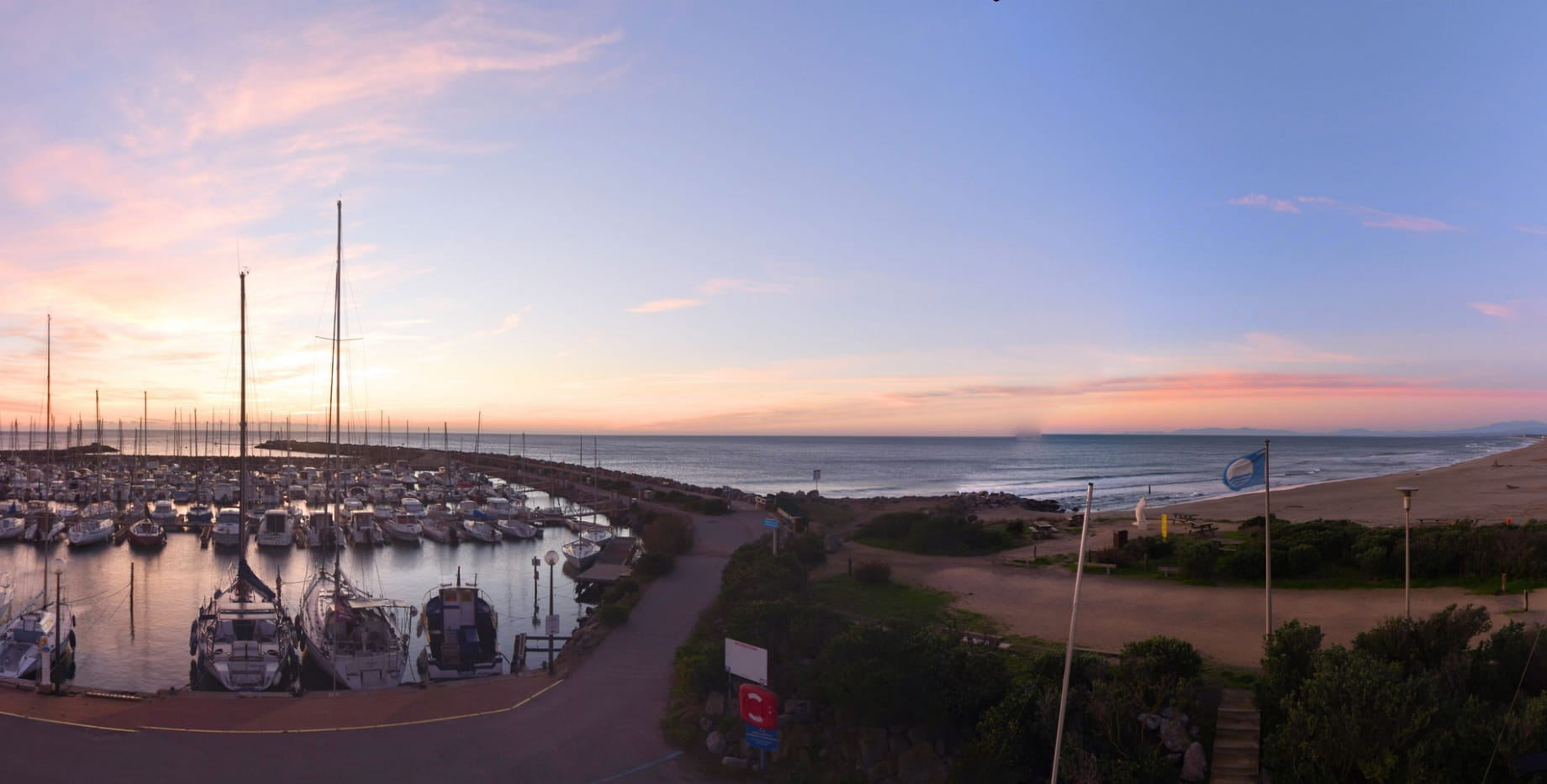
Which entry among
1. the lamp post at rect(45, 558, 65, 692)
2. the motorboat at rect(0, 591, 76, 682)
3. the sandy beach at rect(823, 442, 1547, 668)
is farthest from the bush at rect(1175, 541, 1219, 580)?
the motorboat at rect(0, 591, 76, 682)

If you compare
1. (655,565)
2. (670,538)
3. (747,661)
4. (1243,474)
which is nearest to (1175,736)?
(1243,474)

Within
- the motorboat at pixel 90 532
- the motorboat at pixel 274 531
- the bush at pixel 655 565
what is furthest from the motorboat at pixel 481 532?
the bush at pixel 655 565

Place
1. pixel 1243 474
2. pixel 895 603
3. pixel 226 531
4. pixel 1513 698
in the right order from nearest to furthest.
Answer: pixel 1513 698
pixel 1243 474
pixel 895 603
pixel 226 531

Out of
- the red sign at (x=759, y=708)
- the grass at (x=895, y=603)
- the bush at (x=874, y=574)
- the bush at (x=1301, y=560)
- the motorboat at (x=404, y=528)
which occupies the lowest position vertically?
the motorboat at (x=404, y=528)

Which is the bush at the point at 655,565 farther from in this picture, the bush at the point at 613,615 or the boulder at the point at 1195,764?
the boulder at the point at 1195,764

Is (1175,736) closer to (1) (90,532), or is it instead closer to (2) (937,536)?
(2) (937,536)

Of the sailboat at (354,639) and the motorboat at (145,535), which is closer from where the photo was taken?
the sailboat at (354,639)

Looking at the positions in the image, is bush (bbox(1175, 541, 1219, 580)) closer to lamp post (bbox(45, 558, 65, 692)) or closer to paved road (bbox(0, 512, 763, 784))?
paved road (bbox(0, 512, 763, 784))
